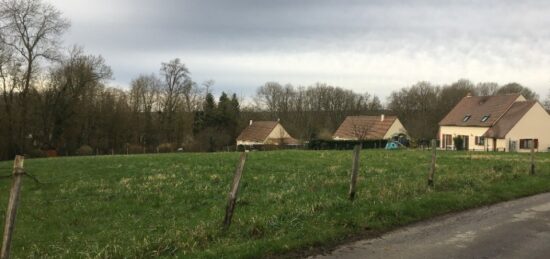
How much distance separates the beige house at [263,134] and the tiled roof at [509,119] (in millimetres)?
31382

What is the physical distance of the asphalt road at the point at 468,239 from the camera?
278 inches

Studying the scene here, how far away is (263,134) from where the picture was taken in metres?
83.6

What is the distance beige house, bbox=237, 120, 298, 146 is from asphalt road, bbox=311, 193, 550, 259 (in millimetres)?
70081

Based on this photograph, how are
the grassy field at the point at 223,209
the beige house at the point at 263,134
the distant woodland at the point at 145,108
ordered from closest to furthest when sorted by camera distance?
the grassy field at the point at 223,209, the distant woodland at the point at 145,108, the beige house at the point at 263,134

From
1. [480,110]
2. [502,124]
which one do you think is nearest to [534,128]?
[502,124]

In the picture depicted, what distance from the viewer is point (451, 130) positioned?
67.8 m

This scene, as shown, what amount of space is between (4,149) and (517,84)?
3615 inches

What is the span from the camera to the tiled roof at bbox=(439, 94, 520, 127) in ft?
201

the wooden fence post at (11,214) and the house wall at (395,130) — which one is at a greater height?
the house wall at (395,130)

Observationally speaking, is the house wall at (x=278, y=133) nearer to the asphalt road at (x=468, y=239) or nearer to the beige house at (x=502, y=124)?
the beige house at (x=502, y=124)

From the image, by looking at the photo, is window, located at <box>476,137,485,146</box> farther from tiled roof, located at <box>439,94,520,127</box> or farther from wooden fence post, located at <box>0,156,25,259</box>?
wooden fence post, located at <box>0,156,25,259</box>

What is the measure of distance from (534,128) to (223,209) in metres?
57.9

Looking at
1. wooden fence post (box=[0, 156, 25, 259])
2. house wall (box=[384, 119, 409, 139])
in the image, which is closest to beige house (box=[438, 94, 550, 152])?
house wall (box=[384, 119, 409, 139])

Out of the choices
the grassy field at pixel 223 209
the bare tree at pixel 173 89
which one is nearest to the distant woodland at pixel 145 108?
the bare tree at pixel 173 89
